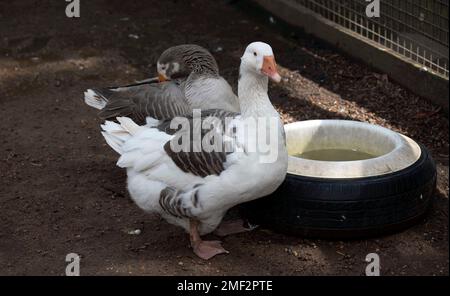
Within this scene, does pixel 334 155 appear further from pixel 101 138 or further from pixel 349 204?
pixel 101 138

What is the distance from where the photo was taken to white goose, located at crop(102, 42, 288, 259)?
3324 millimetres

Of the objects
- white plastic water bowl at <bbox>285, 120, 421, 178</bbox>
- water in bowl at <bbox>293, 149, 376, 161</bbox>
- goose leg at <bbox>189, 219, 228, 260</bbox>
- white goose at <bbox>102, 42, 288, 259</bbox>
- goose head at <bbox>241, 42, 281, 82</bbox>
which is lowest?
goose leg at <bbox>189, 219, 228, 260</bbox>

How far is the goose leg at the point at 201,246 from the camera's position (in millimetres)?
3559

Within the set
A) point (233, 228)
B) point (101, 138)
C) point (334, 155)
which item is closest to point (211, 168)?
point (233, 228)

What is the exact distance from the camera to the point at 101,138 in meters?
4.95

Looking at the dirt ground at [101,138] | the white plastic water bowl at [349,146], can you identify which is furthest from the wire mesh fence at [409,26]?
the white plastic water bowl at [349,146]

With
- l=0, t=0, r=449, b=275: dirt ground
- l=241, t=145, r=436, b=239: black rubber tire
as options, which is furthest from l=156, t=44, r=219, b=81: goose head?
l=241, t=145, r=436, b=239: black rubber tire

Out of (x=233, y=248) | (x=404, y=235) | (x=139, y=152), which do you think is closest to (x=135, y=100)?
(x=139, y=152)

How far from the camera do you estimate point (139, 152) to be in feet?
11.7

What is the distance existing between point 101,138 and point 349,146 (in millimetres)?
1748

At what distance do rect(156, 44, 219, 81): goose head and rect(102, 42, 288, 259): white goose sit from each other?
871 millimetres

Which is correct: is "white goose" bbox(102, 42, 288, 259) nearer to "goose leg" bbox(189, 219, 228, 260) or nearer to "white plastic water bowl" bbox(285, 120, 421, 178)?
"goose leg" bbox(189, 219, 228, 260)

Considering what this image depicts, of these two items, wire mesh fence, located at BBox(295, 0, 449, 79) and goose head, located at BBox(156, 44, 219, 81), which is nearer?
goose head, located at BBox(156, 44, 219, 81)

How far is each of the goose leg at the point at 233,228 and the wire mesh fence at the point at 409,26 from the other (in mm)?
2062
